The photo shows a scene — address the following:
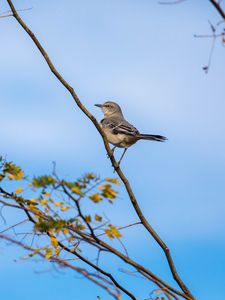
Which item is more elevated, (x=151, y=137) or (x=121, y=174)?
(x=151, y=137)

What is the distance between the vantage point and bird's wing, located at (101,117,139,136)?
968cm

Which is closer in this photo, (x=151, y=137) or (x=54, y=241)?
(x=54, y=241)

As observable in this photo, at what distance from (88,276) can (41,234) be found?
874 mm

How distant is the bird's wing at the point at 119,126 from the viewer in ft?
31.8

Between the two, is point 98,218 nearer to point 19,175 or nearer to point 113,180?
point 113,180

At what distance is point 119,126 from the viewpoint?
10070mm

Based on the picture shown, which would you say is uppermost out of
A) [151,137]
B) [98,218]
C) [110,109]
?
[110,109]

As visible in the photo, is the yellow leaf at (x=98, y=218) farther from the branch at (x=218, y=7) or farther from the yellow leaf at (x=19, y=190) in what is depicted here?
the branch at (x=218, y=7)

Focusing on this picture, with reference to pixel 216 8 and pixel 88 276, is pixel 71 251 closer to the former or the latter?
pixel 88 276

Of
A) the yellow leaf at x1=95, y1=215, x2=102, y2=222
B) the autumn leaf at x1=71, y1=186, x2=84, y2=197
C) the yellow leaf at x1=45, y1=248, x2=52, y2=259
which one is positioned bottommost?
the yellow leaf at x1=45, y1=248, x2=52, y2=259

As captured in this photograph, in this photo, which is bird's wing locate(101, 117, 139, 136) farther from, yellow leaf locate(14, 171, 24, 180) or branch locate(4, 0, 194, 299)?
yellow leaf locate(14, 171, 24, 180)

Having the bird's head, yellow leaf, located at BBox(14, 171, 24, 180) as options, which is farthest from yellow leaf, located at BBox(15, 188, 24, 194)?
the bird's head

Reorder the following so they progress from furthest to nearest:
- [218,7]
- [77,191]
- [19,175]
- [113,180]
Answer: [19,175] < [113,180] < [77,191] < [218,7]

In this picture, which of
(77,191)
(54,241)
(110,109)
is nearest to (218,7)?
(77,191)
